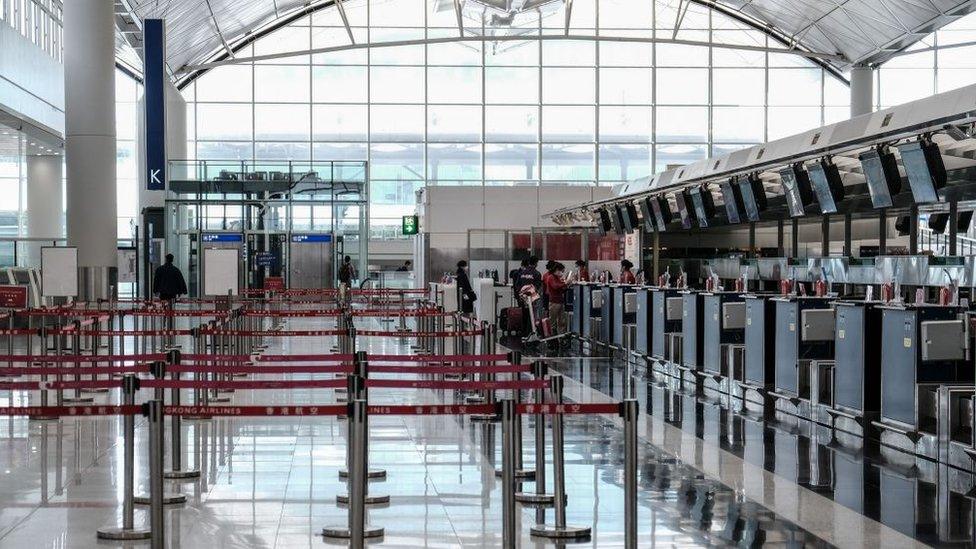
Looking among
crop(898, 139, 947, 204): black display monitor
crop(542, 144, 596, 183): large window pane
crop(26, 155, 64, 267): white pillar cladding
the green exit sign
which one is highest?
crop(542, 144, 596, 183): large window pane

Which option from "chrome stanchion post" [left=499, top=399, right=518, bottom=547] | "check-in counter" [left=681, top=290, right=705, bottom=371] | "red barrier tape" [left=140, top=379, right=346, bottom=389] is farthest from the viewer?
"check-in counter" [left=681, top=290, right=705, bottom=371]

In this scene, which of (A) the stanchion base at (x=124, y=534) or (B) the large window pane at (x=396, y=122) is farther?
(B) the large window pane at (x=396, y=122)

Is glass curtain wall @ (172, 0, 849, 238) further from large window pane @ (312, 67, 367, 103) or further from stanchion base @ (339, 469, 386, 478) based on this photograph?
stanchion base @ (339, 469, 386, 478)

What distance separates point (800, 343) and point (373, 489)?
6.25 meters

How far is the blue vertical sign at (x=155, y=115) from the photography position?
84.5 ft

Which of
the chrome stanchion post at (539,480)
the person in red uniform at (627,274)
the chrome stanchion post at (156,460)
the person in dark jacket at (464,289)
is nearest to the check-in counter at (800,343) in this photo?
the chrome stanchion post at (539,480)

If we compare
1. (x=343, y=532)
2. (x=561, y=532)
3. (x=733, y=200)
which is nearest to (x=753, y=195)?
(x=733, y=200)

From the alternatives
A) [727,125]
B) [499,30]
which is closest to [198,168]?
[499,30]

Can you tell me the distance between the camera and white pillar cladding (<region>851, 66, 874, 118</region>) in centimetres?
4378

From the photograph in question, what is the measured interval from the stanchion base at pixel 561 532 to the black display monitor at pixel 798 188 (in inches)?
375

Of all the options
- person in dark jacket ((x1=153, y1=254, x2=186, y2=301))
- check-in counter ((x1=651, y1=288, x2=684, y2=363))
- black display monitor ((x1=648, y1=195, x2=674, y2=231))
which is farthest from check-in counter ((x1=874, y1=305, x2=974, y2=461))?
person in dark jacket ((x1=153, y1=254, x2=186, y2=301))

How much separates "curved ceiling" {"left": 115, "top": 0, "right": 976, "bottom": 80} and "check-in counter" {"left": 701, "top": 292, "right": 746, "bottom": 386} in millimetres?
22220

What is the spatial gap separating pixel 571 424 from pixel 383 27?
3565 centimetres

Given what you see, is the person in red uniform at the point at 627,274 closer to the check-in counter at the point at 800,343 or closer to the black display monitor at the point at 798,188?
the black display monitor at the point at 798,188
